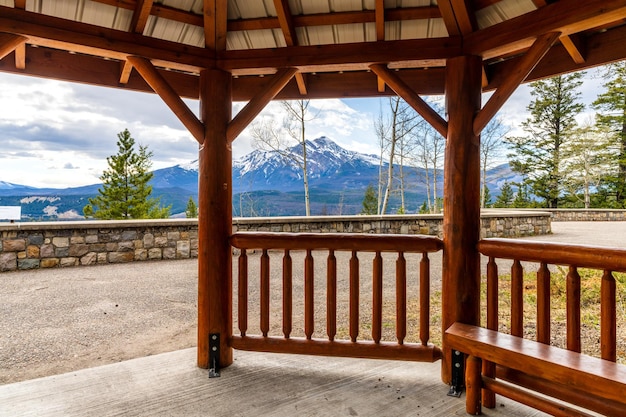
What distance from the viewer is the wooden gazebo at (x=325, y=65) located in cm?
205

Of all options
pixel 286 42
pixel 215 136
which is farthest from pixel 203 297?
pixel 286 42

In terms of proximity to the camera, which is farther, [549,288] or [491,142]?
[491,142]

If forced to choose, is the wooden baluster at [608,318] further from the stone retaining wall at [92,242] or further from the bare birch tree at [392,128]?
the bare birch tree at [392,128]

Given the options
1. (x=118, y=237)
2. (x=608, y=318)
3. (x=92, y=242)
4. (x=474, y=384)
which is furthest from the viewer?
(x=118, y=237)

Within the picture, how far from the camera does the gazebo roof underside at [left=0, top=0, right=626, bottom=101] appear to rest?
2.04 meters

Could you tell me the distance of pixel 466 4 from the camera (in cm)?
214

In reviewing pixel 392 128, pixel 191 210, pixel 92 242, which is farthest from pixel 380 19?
pixel 191 210

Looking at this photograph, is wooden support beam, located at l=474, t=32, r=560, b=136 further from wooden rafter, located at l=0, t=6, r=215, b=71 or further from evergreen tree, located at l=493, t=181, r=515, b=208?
evergreen tree, located at l=493, t=181, r=515, b=208

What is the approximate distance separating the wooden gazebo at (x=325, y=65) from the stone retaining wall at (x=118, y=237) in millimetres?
4235

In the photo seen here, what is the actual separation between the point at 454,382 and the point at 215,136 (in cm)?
225

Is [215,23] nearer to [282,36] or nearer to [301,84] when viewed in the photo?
[282,36]

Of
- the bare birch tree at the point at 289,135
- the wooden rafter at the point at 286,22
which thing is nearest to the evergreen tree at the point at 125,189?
the bare birch tree at the point at 289,135

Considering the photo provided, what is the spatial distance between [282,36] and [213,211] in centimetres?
137

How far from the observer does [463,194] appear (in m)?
2.22
